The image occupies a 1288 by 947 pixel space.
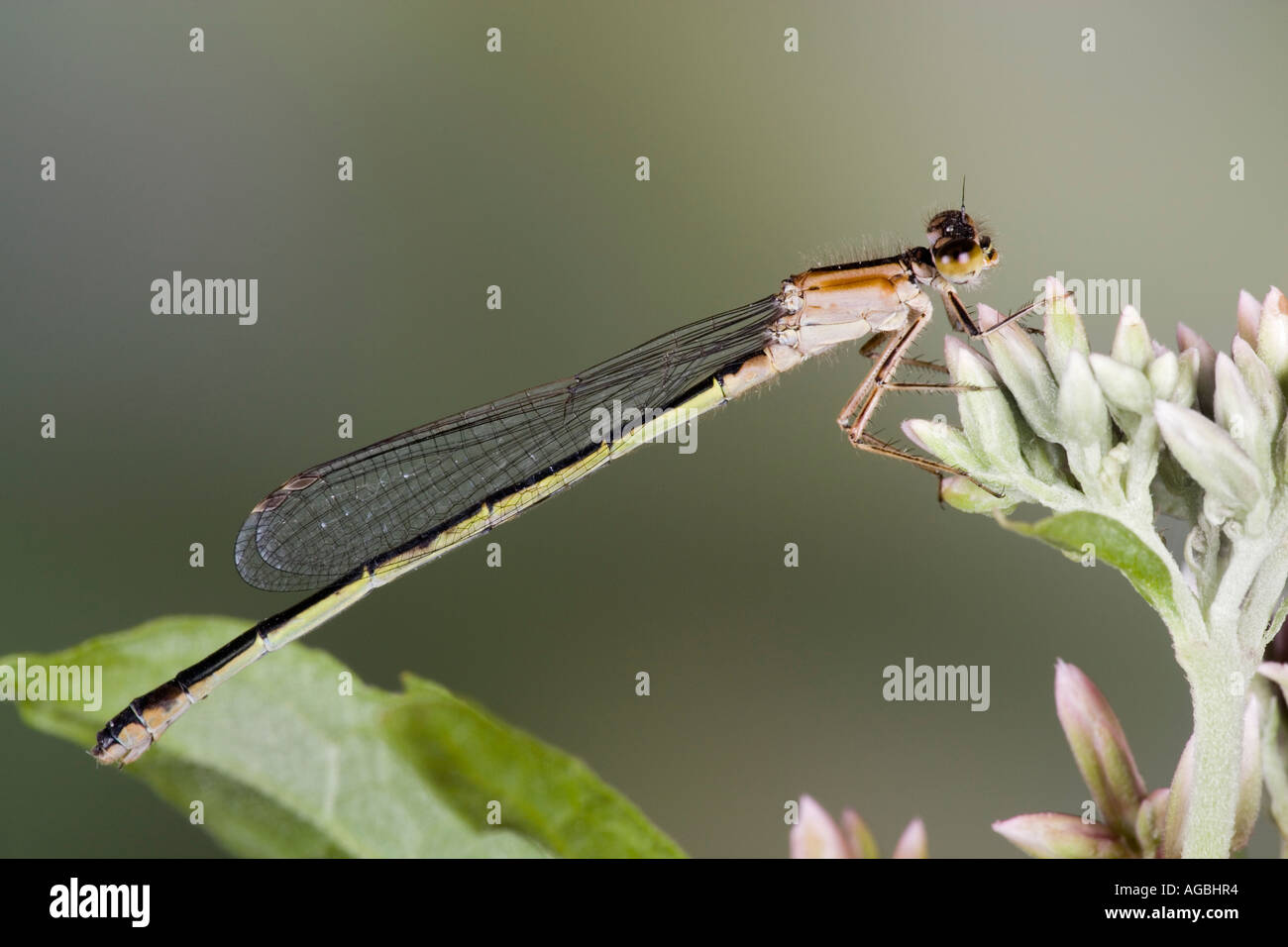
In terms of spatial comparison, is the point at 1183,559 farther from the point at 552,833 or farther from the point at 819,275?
the point at 819,275

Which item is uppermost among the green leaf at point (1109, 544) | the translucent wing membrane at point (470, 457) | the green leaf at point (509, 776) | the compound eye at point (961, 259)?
the compound eye at point (961, 259)

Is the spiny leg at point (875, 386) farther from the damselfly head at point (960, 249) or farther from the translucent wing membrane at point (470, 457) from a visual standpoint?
the translucent wing membrane at point (470, 457)

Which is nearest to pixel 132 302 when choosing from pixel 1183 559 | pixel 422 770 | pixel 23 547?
pixel 23 547

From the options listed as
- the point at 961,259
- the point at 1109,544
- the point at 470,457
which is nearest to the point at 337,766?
the point at 1109,544

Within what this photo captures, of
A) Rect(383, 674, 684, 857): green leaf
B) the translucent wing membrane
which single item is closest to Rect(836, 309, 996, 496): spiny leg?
the translucent wing membrane

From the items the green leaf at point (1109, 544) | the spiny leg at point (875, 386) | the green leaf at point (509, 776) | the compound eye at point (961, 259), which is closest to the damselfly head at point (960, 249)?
the compound eye at point (961, 259)

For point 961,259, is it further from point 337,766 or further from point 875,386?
point 337,766
